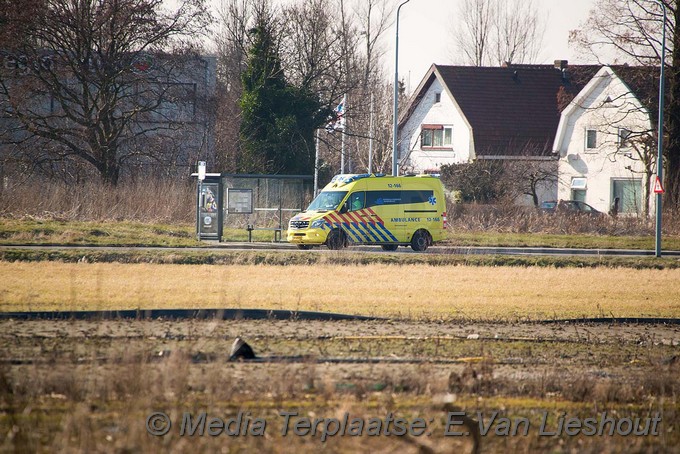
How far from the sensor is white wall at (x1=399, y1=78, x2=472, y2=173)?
60.2 meters

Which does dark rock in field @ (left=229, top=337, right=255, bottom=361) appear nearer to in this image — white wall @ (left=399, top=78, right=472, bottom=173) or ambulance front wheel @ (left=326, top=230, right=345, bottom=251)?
ambulance front wheel @ (left=326, top=230, right=345, bottom=251)

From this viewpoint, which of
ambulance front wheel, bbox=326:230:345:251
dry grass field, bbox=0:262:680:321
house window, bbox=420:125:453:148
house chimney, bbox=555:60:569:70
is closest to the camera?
dry grass field, bbox=0:262:680:321

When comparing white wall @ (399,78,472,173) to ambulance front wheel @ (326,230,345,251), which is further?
white wall @ (399,78,472,173)

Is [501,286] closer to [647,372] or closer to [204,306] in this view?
[204,306]

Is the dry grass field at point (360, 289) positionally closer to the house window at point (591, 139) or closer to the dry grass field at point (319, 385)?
the dry grass field at point (319, 385)

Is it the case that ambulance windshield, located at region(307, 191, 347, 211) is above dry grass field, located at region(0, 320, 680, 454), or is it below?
above

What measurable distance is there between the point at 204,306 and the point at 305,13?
121 ft

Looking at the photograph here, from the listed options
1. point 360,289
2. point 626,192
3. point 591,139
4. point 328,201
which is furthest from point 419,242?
point 591,139

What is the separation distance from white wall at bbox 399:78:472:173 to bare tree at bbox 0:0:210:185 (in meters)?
20.4

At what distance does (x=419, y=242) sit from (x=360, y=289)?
12.7 m

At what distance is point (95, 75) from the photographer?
42688 millimetres

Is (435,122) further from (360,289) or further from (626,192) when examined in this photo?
(360,289)

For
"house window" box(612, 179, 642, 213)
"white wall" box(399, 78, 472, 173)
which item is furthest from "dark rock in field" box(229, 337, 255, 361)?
"white wall" box(399, 78, 472, 173)

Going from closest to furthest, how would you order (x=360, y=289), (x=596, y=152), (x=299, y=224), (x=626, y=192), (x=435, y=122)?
(x=360, y=289), (x=299, y=224), (x=626, y=192), (x=596, y=152), (x=435, y=122)
